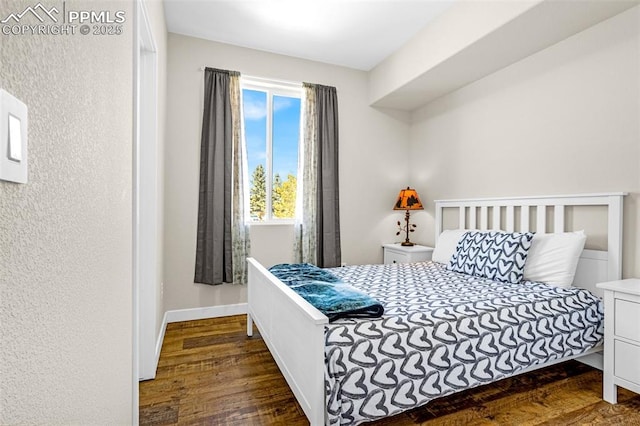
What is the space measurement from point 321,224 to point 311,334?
2370 millimetres

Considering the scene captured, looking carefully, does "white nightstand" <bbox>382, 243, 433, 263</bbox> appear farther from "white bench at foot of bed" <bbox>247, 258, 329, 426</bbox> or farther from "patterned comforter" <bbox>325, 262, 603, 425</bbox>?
"white bench at foot of bed" <bbox>247, 258, 329, 426</bbox>

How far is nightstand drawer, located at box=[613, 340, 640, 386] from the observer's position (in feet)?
6.03

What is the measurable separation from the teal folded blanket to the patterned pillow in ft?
3.86

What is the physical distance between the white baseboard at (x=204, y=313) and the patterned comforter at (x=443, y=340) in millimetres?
1714

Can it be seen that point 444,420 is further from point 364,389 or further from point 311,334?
point 311,334

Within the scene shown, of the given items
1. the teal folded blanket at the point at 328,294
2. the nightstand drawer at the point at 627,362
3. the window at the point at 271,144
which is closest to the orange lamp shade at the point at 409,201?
the window at the point at 271,144

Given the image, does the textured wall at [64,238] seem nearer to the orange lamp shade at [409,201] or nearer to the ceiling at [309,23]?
the ceiling at [309,23]

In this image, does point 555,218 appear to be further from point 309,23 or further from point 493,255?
point 309,23

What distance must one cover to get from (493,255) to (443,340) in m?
1.22

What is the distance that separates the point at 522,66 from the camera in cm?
289

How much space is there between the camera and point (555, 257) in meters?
2.39

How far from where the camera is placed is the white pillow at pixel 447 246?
3193 mm

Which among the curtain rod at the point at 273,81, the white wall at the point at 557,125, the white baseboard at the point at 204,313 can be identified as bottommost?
the white baseboard at the point at 204,313

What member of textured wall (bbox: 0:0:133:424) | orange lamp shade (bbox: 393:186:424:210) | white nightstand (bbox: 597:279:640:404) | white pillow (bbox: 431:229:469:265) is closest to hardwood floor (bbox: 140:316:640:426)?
white nightstand (bbox: 597:279:640:404)
